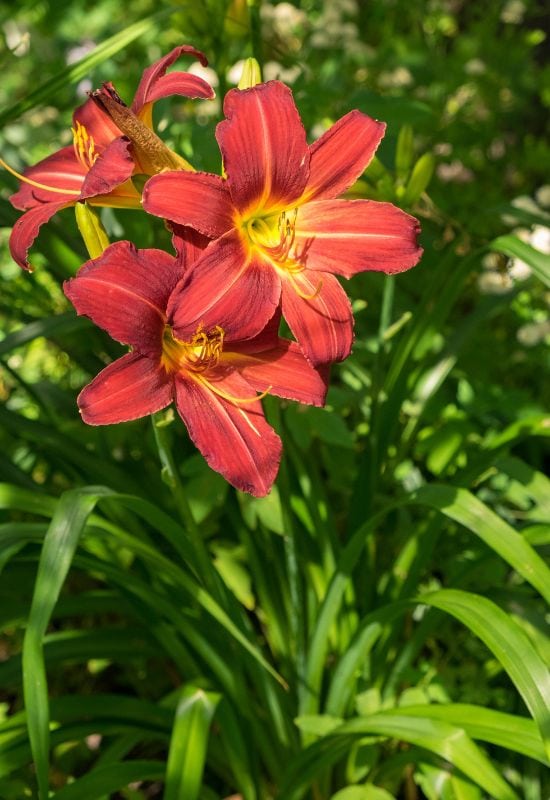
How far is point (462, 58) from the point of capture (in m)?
2.58

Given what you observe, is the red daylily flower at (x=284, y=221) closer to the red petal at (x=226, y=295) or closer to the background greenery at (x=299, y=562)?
the red petal at (x=226, y=295)

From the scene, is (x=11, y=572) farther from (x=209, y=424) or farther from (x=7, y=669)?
(x=209, y=424)

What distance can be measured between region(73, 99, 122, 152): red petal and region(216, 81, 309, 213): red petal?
258 millimetres

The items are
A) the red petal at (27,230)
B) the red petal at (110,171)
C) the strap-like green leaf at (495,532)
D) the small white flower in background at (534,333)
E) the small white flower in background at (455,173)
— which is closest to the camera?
the red petal at (110,171)

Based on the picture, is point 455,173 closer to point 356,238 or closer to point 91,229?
point 356,238

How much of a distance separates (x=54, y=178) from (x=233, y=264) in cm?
29

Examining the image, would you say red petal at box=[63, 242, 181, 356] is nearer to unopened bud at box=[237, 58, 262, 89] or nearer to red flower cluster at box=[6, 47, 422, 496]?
red flower cluster at box=[6, 47, 422, 496]

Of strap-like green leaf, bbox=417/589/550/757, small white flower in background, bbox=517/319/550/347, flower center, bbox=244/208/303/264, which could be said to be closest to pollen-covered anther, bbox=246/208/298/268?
flower center, bbox=244/208/303/264

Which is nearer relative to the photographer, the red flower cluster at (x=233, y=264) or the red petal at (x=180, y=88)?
the red flower cluster at (x=233, y=264)

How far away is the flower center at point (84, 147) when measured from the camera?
1.03m

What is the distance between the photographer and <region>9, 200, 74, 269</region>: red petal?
3.33 ft

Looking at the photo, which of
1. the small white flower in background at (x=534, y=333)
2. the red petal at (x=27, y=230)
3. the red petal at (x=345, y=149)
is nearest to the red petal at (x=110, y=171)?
the red petal at (x=27, y=230)

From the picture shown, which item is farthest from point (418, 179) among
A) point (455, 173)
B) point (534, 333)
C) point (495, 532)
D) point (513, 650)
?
point (455, 173)

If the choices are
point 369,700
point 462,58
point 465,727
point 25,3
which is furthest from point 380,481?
point 25,3
